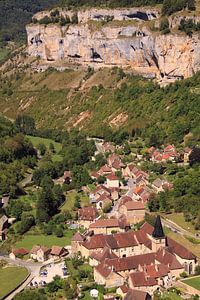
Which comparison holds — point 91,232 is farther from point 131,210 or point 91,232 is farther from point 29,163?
point 29,163

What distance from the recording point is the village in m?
44.2

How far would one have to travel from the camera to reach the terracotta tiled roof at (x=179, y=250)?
1812 inches

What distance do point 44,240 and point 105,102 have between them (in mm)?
54834

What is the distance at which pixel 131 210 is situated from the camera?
5666 cm

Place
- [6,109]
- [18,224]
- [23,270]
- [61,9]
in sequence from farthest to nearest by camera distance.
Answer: [61,9] < [6,109] < [18,224] < [23,270]

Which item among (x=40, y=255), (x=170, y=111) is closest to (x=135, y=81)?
(x=170, y=111)

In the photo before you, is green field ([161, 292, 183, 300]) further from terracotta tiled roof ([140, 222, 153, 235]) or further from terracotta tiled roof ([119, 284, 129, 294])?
terracotta tiled roof ([140, 222, 153, 235])

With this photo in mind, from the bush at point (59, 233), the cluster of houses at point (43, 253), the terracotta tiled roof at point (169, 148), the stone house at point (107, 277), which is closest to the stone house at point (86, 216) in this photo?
the bush at point (59, 233)

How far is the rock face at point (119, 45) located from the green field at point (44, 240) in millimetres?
52663

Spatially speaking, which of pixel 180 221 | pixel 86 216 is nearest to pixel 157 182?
pixel 180 221

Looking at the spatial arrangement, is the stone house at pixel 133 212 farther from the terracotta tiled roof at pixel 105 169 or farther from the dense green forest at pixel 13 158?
the dense green forest at pixel 13 158

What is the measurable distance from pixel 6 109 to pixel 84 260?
3107 inches

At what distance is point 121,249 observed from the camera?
4878cm

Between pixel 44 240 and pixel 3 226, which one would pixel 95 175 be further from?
pixel 44 240
